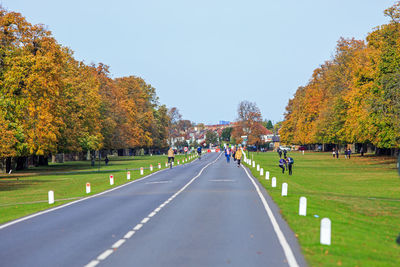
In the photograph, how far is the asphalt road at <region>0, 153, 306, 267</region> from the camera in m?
9.29

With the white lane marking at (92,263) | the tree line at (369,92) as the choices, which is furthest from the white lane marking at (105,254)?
the tree line at (369,92)

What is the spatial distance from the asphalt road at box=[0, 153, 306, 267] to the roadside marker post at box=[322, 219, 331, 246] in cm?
61

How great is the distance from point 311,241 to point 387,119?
108 feet

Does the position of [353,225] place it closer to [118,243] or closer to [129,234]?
[129,234]

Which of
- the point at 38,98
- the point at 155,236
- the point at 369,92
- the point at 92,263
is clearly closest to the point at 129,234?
the point at 155,236

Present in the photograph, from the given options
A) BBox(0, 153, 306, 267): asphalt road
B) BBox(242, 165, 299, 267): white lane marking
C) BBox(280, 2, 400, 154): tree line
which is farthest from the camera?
BBox(280, 2, 400, 154): tree line

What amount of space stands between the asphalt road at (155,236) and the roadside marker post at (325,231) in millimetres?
613

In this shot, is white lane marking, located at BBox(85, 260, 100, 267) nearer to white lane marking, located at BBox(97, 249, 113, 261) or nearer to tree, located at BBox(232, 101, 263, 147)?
white lane marking, located at BBox(97, 249, 113, 261)

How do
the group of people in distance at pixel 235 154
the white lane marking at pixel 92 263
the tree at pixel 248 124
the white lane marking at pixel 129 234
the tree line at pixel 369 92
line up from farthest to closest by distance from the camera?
1. the tree at pixel 248 124
2. the group of people in distance at pixel 235 154
3. the tree line at pixel 369 92
4. the white lane marking at pixel 129 234
5. the white lane marking at pixel 92 263

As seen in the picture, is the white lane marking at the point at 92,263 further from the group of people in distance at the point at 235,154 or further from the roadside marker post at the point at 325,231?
the group of people in distance at the point at 235,154

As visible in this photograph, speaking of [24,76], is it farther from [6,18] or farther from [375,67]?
[375,67]

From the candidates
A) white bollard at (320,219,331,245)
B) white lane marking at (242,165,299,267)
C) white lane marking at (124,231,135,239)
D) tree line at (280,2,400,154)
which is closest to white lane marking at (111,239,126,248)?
white lane marking at (124,231,135,239)

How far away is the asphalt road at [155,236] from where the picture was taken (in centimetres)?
929

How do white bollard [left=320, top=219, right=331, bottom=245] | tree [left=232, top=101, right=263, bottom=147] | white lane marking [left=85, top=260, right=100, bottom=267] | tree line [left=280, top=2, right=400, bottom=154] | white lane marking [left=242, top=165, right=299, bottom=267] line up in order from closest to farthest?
white lane marking [left=85, top=260, right=100, bottom=267] → white lane marking [left=242, top=165, right=299, bottom=267] → white bollard [left=320, top=219, right=331, bottom=245] → tree line [left=280, top=2, right=400, bottom=154] → tree [left=232, top=101, right=263, bottom=147]
